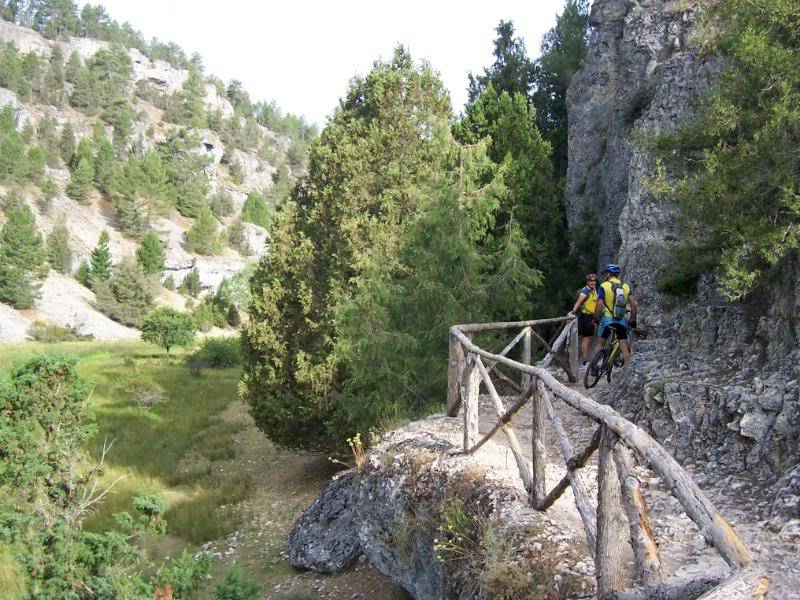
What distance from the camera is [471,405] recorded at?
Answer: 21.8ft

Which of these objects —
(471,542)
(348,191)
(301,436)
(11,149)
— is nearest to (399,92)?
(348,191)

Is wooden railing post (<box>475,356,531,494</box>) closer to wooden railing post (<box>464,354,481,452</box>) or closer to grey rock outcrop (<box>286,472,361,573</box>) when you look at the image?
wooden railing post (<box>464,354,481,452</box>)

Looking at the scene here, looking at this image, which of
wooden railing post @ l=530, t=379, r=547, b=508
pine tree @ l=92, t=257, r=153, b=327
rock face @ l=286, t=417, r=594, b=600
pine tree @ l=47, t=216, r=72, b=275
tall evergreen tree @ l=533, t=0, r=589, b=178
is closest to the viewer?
rock face @ l=286, t=417, r=594, b=600

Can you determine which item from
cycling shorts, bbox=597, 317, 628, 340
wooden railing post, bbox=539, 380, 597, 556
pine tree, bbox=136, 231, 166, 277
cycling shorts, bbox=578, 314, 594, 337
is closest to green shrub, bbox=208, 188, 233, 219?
pine tree, bbox=136, 231, 166, 277

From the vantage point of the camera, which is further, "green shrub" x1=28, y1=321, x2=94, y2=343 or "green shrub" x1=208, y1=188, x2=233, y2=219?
"green shrub" x1=208, y1=188, x2=233, y2=219

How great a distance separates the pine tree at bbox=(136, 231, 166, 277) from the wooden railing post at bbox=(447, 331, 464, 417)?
2565 inches

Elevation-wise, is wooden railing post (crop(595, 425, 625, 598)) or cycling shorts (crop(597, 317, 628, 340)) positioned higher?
cycling shorts (crop(597, 317, 628, 340))

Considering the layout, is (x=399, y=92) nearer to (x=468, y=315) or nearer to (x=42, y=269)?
(x=468, y=315)

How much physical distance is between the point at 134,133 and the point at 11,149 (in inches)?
1292

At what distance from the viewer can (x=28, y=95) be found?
9500cm

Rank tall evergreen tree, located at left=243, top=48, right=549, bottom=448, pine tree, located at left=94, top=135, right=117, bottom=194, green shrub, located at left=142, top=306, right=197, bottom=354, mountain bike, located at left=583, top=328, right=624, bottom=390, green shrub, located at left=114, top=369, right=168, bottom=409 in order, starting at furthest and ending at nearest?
1. pine tree, located at left=94, top=135, right=117, bottom=194
2. green shrub, located at left=142, top=306, right=197, bottom=354
3. green shrub, located at left=114, top=369, right=168, bottom=409
4. tall evergreen tree, located at left=243, top=48, right=549, bottom=448
5. mountain bike, located at left=583, top=328, right=624, bottom=390

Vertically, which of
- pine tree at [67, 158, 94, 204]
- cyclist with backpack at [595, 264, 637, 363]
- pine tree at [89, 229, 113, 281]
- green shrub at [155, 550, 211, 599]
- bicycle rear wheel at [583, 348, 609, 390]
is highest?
pine tree at [67, 158, 94, 204]

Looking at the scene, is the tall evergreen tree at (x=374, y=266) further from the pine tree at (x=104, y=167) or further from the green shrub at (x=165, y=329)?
the pine tree at (x=104, y=167)

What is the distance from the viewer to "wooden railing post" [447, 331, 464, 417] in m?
8.02
